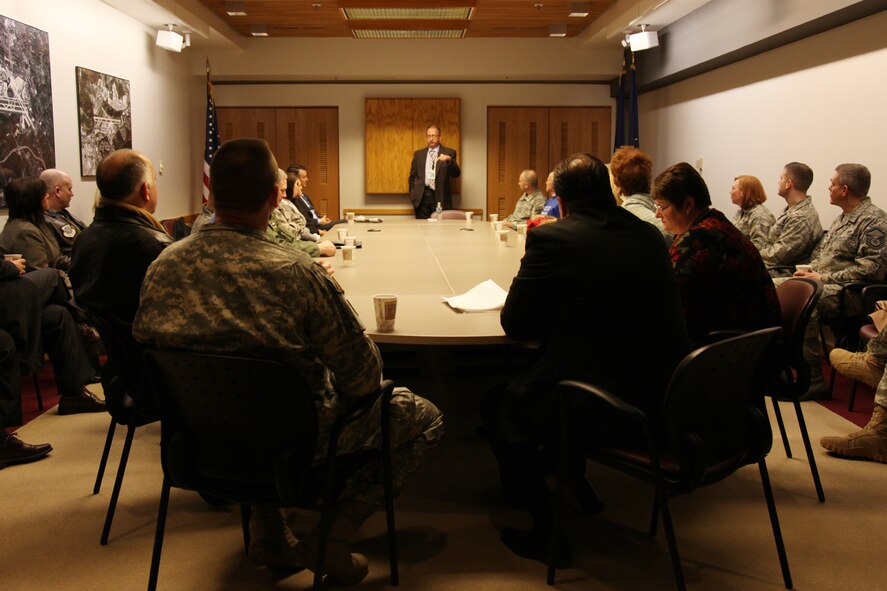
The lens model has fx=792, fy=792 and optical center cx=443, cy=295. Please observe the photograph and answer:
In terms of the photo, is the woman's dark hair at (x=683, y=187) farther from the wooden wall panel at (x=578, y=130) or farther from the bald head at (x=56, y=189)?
the wooden wall panel at (x=578, y=130)

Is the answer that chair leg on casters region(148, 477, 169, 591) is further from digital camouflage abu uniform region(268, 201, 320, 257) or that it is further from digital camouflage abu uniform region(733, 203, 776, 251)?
digital camouflage abu uniform region(733, 203, 776, 251)

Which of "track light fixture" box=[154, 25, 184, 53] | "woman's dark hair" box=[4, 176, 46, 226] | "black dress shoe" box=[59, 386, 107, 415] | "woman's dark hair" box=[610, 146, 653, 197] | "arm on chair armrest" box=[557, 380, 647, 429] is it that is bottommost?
"black dress shoe" box=[59, 386, 107, 415]

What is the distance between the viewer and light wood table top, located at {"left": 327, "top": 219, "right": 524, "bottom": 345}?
2.65 metres

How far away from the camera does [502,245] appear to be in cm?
577

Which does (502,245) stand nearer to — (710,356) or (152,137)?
Result: (710,356)

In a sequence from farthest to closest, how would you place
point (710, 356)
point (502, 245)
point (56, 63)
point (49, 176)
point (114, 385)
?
point (56, 63)
point (502, 245)
point (49, 176)
point (114, 385)
point (710, 356)

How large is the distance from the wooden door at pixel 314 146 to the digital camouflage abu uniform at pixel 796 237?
7.13 meters

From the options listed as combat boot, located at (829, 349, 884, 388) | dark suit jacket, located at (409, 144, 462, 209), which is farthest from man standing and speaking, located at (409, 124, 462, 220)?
combat boot, located at (829, 349, 884, 388)

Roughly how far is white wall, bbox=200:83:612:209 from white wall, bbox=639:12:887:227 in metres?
1.95

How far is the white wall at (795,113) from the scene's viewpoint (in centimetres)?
583

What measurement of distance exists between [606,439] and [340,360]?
818mm

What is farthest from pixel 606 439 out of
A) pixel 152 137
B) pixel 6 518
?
pixel 152 137

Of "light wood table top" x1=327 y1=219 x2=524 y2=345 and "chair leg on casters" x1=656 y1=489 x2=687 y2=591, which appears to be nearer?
"chair leg on casters" x1=656 y1=489 x2=687 y2=591

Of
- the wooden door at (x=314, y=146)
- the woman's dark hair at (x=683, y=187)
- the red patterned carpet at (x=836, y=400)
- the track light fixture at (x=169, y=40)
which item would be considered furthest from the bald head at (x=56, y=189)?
the wooden door at (x=314, y=146)
